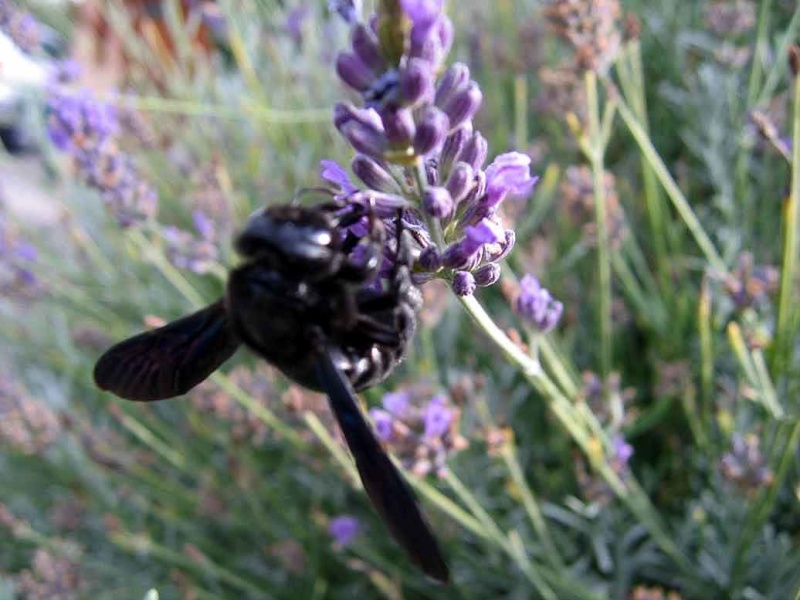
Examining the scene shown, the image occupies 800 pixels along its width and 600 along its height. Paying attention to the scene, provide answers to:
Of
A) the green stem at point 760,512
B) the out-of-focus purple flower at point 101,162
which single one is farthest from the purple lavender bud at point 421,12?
the out-of-focus purple flower at point 101,162

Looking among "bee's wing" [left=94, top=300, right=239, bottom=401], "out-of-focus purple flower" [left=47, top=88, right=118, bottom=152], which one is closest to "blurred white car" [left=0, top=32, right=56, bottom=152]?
"out-of-focus purple flower" [left=47, top=88, right=118, bottom=152]

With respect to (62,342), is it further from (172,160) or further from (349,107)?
(349,107)

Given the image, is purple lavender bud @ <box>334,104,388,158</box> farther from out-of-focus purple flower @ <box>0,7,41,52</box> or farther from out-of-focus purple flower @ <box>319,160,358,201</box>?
out-of-focus purple flower @ <box>0,7,41,52</box>

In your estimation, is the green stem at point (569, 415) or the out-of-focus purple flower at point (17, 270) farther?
the out-of-focus purple flower at point (17, 270)

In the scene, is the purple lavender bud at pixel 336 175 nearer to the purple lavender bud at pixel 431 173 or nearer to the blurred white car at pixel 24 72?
the purple lavender bud at pixel 431 173

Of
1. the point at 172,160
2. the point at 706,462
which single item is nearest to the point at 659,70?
the point at 706,462

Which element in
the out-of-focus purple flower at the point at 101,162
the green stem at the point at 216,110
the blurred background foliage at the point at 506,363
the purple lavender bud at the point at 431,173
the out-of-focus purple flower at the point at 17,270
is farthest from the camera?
the out-of-focus purple flower at the point at 17,270

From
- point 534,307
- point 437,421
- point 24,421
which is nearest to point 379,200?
point 534,307
